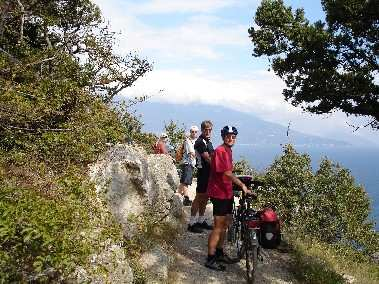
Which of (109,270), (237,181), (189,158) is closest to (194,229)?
(189,158)

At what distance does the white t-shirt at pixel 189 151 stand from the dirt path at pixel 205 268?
2.51 meters

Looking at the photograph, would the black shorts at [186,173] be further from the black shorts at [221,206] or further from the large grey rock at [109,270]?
the large grey rock at [109,270]

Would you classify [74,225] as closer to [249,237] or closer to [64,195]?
[64,195]

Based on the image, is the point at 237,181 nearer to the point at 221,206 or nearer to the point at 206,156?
the point at 221,206

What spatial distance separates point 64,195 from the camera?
7.91 m

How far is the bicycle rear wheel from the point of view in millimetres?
10109

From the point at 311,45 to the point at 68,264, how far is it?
10.2 m

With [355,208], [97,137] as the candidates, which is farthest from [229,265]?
[355,208]

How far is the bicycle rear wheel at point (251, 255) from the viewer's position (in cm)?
1011

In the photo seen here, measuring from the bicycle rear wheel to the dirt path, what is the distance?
31cm

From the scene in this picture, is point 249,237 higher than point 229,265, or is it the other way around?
point 249,237

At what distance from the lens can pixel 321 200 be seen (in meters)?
42.2

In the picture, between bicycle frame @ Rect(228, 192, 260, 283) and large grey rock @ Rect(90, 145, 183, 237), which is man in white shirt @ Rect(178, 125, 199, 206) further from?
bicycle frame @ Rect(228, 192, 260, 283)

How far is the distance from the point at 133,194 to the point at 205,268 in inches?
98.5
